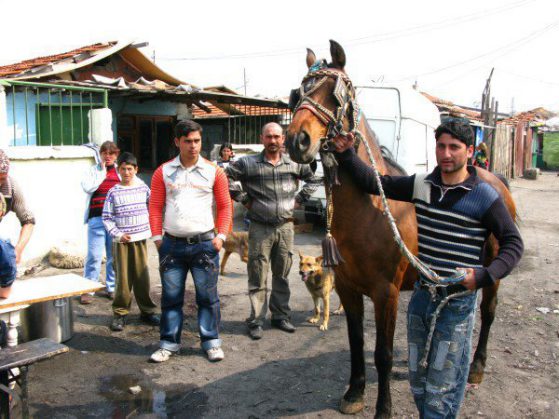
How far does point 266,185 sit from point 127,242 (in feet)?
5.54

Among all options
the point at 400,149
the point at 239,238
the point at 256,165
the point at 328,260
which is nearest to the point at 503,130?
the point at 400,149

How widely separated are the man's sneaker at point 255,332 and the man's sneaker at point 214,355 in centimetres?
59

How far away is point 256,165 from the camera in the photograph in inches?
206

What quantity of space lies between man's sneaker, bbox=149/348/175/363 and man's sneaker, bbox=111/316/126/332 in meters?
0.89

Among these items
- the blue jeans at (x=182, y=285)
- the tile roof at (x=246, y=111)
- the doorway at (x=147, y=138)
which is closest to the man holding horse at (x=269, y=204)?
the blue jeans at (x=182, y=285)

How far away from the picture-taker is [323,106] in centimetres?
304

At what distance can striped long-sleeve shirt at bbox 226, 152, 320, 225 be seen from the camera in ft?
17.1

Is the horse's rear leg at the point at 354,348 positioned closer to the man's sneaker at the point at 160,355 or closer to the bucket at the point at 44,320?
the man's sneaker at the point at 160,355

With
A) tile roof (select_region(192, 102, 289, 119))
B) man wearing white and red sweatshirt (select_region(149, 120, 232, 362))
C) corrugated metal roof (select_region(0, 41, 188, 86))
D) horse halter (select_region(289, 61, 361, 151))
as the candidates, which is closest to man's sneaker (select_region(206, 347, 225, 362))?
man wearing white and red sweatshirt (select_region(149, 120, 232, 362))

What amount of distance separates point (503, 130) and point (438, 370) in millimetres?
24447

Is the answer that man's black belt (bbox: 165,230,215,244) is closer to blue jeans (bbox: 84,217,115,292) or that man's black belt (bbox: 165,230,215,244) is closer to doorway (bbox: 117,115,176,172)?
blue jeans (bbox: 84,217,115,292)

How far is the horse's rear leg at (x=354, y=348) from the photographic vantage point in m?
3.76

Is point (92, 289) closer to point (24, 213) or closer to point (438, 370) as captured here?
point (24, 213)

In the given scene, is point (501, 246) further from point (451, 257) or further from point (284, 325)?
point (284, 325)
